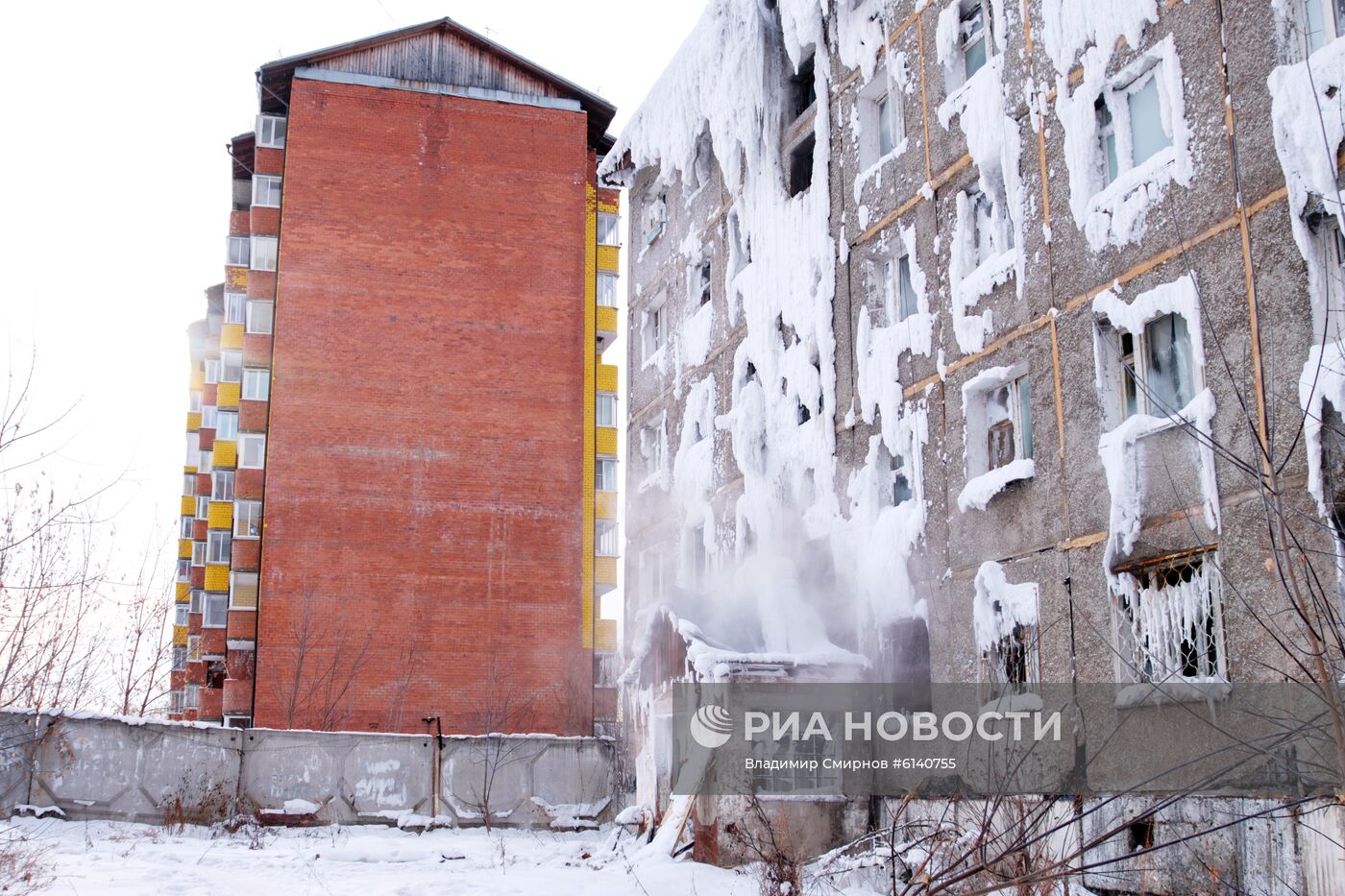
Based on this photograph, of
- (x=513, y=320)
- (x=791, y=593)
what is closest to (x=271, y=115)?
(x=513, y=320)

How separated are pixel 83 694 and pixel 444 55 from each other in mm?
30124

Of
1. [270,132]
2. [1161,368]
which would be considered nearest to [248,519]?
[270,132]

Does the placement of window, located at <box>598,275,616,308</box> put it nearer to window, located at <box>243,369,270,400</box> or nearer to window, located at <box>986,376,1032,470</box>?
window, located at <box>243,369,270,400</box>

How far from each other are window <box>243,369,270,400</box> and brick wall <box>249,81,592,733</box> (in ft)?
3.55

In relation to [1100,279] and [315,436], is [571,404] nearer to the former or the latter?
[315,436]

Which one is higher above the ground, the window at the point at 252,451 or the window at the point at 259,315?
the window at the point at 259,315

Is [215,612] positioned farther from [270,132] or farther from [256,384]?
[270,132]

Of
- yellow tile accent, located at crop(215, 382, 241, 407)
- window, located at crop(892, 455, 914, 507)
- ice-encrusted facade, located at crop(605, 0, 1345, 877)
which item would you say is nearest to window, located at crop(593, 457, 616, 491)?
yellow tile accent, located at crop(215, 382, 241, 407)

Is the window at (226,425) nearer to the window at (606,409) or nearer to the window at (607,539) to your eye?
the window at (606,409)

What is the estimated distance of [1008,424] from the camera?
15.5m

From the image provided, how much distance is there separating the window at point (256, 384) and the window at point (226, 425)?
5.78m

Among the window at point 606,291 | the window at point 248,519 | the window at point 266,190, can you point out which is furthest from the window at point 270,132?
the window at point 248,519

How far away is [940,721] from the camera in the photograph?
15.6 meters

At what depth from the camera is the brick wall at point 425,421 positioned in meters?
34.7
